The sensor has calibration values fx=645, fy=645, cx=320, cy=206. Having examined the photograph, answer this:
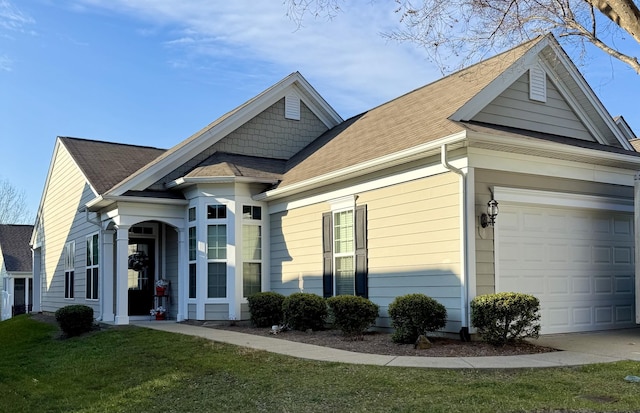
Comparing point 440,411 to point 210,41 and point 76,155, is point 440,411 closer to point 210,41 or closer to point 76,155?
point 210,41

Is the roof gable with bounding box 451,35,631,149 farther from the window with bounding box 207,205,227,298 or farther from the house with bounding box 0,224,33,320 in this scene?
the house with bounding box 0,224,33,320

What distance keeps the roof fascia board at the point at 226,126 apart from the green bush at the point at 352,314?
6.43 meters

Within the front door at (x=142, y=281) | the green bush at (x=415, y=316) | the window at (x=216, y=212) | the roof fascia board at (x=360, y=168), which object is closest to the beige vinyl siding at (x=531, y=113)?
the roof fascia board at (x=360, y=168)

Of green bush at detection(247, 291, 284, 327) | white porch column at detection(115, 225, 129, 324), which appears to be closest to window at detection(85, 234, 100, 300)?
white porch column at detection(115, 225, 129, 324)

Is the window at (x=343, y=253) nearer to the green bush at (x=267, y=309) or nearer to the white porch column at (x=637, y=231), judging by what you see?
the green bush at (x=267, y=309)

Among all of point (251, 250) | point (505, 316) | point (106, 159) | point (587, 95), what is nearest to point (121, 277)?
point (251, 250)

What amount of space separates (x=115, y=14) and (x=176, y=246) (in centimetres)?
613

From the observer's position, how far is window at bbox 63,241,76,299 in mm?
20141

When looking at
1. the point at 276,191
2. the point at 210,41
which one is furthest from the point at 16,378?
the point at 210,41

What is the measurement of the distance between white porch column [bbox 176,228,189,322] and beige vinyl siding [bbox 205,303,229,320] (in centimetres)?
79

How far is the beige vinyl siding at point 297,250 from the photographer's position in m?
13.6

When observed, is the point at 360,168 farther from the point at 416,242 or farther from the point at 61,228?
the point at 61,228

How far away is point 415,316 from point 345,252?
322cm

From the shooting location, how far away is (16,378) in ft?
32.1
